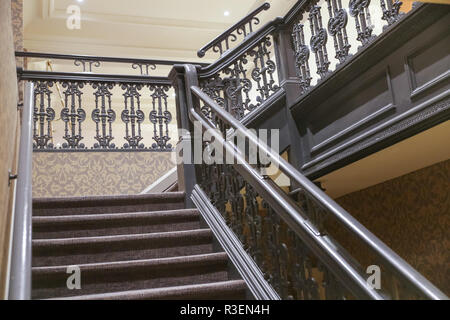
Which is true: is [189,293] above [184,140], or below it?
below

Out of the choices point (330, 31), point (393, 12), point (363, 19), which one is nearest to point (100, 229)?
point (330, 31)

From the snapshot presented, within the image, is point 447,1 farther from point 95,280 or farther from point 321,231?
point 95,280

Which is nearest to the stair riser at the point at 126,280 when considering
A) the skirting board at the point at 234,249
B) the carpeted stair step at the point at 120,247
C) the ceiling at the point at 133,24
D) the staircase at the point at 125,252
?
the staircase at the point at 125,252

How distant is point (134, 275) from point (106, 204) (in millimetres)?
1112

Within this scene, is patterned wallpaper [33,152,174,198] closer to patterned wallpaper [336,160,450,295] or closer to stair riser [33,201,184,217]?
stair riser [33,201,184,217]

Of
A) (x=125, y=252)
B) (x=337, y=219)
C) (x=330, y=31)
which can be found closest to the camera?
(x=337, y=219)

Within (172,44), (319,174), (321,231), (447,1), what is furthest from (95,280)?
(172,44)

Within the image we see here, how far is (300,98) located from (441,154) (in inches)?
48.5

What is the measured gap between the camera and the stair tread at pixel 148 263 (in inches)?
119

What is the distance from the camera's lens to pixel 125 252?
3.49 metres

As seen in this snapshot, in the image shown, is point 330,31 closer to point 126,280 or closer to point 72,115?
point 126,280

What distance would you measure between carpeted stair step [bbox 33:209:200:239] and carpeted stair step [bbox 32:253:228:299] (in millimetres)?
623

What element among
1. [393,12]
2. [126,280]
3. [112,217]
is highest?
[393,12]

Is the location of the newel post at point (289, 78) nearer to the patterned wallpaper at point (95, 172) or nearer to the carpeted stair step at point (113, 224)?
the carpeted stair step at point (113, 224)
